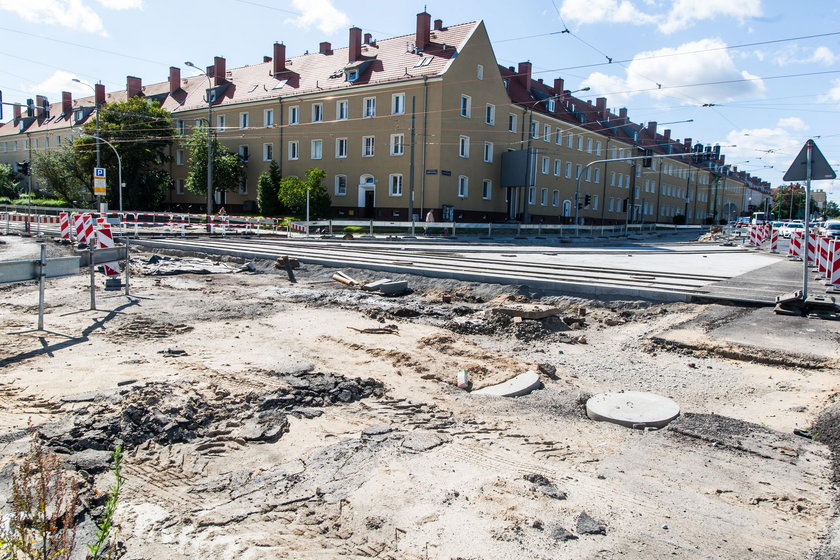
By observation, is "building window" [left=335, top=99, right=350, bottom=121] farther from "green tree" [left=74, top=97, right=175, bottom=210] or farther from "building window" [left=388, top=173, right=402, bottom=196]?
"green tree" [left=74, top=97, right=175, bottom=210]

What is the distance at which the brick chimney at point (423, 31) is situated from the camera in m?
41.4

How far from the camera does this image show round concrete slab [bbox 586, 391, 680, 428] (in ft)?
16.8

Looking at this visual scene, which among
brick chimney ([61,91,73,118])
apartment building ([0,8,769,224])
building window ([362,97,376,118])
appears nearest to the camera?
apartment building ([0,8,769,224])

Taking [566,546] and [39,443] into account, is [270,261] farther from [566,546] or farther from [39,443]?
[566,546]

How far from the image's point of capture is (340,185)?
45.0m

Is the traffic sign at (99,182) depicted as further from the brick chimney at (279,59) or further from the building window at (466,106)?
the building window at (466,106)

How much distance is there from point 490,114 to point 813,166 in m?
36.4

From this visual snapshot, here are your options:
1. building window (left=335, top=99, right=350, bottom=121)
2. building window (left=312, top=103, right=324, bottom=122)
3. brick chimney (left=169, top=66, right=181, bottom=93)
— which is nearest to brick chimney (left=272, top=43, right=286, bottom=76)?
building window (left=312, top=103, right=324, bottom=122)

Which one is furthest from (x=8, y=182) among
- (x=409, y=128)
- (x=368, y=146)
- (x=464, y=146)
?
(x=464, y=146)

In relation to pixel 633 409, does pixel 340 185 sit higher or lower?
higher

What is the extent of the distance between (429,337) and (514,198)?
41.4 metres

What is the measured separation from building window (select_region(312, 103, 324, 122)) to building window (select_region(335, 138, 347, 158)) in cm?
245

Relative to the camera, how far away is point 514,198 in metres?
48.2

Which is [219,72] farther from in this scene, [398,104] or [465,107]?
[465,107]
